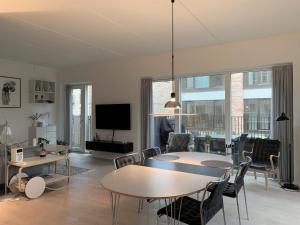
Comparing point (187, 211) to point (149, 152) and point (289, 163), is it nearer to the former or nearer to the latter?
point (149, 152)

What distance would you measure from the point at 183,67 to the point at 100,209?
347cm

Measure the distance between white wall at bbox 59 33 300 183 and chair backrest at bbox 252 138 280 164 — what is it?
1.17 ft

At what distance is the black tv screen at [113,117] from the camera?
6.12 m

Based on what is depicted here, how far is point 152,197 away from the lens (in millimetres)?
1851

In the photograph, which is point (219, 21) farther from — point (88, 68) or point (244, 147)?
point (88, 68)

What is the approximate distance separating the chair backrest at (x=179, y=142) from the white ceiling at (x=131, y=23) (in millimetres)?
1940

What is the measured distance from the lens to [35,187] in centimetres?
365

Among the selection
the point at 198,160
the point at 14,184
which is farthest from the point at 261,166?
the point at 14,184

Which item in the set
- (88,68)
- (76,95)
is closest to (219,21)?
(88,68)

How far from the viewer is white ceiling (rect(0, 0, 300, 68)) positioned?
10.2 feet

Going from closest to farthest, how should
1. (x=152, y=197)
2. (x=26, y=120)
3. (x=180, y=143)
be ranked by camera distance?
(x=152, y=197) → (x=180, y=143) → (x=26, y=120)

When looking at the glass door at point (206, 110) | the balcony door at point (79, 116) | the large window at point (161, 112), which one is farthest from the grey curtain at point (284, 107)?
the balcony door at point (79, 116)

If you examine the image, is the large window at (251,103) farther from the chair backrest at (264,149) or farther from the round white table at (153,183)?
the round white table at (153,183)

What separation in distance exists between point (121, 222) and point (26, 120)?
5.17 meters
